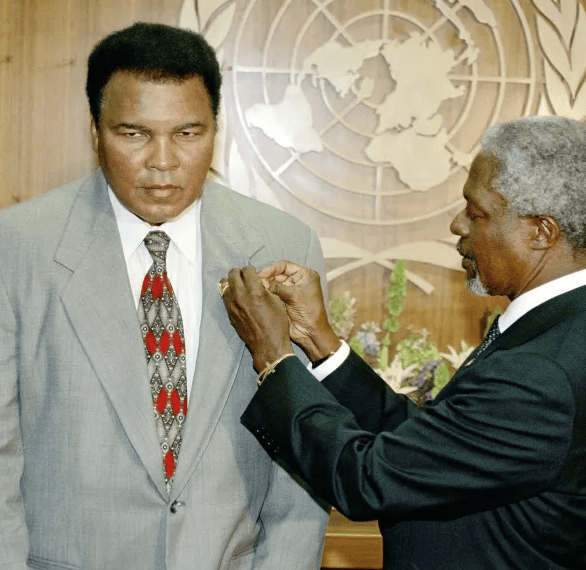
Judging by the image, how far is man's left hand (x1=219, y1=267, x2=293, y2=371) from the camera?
1574 mm

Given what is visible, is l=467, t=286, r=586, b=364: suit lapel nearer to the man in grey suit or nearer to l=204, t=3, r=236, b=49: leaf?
the man in grey suit

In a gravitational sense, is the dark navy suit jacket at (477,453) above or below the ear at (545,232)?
below

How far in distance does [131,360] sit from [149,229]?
10.2 inches

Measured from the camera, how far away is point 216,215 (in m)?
1.69

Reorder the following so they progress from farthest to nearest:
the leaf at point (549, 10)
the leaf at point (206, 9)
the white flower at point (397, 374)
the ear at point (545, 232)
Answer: the leaf at point (549, 10), the leaf at point (206, 9), the white flower at point (397, 374), the ear at point (545, 232)

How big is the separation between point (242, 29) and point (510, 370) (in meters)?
1.90

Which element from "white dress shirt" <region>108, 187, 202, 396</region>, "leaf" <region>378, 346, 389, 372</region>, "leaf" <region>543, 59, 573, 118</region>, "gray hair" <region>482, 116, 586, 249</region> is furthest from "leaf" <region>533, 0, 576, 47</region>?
"white dress shirt" <region>108, 187, 202, 396</region>

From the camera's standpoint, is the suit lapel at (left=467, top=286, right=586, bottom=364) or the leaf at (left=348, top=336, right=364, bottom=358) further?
the leaf at (left=348, top=336, right=364, bottom=358)

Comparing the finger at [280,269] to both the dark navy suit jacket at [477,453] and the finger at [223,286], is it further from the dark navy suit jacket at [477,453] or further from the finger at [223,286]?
the dark navy suit jacket at [477,453]

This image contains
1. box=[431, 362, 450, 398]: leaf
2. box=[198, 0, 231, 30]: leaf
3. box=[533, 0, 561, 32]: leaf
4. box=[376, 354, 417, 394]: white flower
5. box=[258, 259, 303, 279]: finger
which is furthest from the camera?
box=[533, 0, 561, 32]: leaf

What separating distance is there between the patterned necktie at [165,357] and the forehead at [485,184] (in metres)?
0.61

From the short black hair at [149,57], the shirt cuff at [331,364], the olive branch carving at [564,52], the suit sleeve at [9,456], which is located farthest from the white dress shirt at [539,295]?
the olive branch carving at [564,52]

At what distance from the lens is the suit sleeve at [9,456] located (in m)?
1.42

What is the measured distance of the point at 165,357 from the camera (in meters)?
1.53
